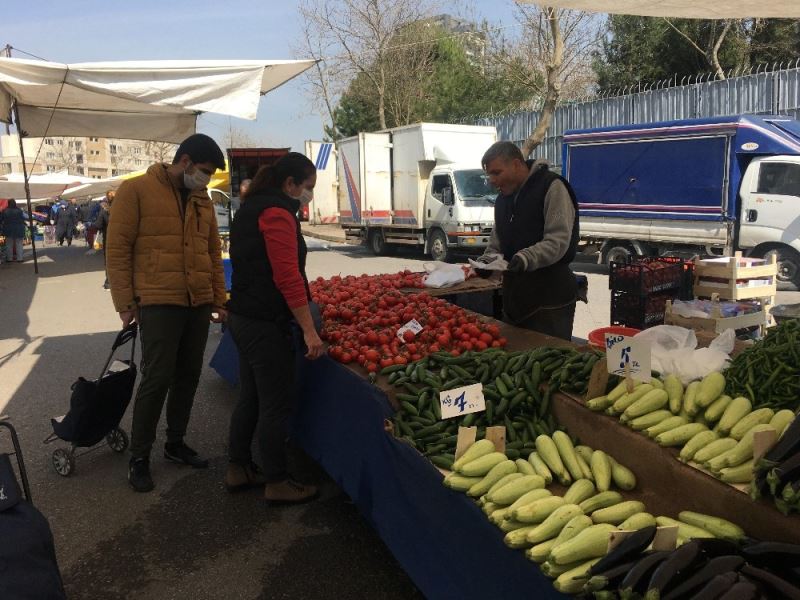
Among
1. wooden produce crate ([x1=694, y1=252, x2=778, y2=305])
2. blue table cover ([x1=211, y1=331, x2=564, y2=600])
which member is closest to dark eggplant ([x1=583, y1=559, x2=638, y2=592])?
blue table cover ([x1=211, y1=331, x2=564, y2=600])

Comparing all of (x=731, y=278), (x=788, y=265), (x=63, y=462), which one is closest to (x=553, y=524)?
(x=63, y=462)

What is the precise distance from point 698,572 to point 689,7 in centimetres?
443

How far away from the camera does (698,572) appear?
1754 mm

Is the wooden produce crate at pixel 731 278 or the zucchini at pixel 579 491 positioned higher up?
the wooden produce crate at pixel 731 278

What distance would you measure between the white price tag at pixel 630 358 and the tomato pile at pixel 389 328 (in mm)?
1280

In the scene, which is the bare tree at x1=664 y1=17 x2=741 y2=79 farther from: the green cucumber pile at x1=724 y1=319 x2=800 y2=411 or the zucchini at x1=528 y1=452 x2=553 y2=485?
the zucchini at x1=528 y1=452 x2=553 y2=485

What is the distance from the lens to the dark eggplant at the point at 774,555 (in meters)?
1.75

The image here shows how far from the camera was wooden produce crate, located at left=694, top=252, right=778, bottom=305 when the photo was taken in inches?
267

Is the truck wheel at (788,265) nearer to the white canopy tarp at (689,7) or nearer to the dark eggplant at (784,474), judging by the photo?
the white canopy tarp at (689,7)

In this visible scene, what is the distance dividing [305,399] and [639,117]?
1767cm

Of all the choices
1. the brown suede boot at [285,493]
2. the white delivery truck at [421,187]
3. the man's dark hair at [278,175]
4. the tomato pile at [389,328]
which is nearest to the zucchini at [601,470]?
the tomato pile at [389,328]

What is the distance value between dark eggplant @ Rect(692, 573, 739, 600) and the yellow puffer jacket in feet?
11.2

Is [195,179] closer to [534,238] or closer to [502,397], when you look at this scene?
[534,238]

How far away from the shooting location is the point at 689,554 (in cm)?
180
